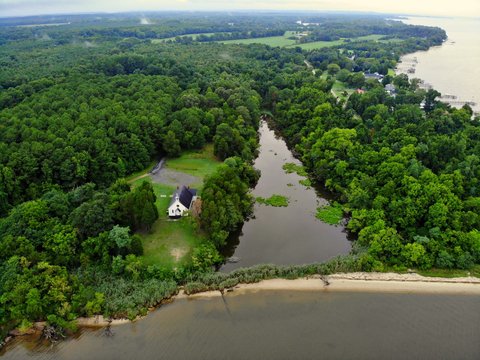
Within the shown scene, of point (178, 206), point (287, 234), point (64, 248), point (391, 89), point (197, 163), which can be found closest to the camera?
point (64, 248)

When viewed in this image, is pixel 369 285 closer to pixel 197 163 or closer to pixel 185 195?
pixel 185 195

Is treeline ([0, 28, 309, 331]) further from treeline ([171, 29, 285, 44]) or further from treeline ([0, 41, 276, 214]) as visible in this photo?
treeline ([171, 29, 285, 44])

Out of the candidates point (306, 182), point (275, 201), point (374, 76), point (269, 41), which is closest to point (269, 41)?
→ point (269, 41)

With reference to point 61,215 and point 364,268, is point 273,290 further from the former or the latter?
point 61,215

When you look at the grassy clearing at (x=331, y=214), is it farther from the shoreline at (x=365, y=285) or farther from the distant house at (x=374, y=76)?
the distant house at (x=374, y=76)

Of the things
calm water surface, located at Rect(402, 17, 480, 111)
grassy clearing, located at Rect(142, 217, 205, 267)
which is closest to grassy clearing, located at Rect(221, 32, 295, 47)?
calm water surface, located at Rect(402, 17, 480, 111)

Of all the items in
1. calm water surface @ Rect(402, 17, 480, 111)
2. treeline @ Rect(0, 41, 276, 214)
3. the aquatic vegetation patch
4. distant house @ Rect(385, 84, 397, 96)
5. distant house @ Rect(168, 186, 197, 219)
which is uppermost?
treeline @ Rect(0, 41, 276, 214)

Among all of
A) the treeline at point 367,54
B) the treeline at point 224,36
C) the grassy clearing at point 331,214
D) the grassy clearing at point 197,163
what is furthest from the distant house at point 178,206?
the treeline at point 224,36
